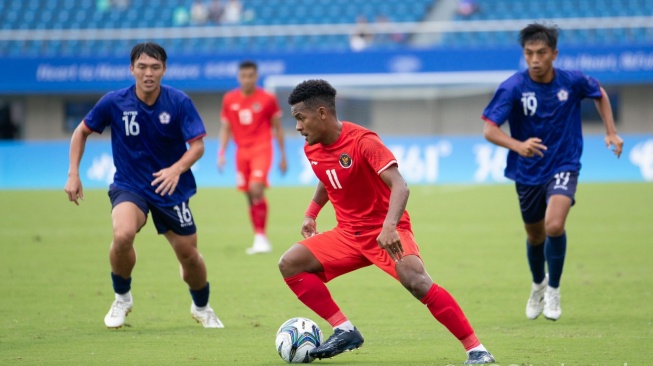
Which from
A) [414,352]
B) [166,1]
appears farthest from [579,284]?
[166,1]

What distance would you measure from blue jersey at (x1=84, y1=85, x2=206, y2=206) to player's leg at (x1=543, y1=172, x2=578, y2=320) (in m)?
2.95

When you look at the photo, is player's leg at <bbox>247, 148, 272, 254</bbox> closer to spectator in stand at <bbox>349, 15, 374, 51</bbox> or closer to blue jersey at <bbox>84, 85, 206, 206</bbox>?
blue jersey at <bbox>84, 85, 206, 206</bbox>

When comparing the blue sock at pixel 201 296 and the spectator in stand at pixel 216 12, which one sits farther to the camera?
the spectator in stand at pixel 216 12

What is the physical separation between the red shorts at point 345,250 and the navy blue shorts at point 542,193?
7.92ft

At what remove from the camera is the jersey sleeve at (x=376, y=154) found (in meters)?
6.22

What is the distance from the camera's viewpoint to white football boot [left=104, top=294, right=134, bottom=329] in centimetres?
807

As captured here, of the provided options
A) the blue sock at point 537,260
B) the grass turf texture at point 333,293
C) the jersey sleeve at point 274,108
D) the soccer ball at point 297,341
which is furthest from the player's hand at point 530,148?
the jersey sleeve at point 274,108

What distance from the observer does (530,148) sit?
8172 millimetres

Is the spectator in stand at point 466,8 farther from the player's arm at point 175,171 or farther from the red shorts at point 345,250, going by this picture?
the red shorts at point 345,250

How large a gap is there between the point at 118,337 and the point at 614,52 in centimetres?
2249

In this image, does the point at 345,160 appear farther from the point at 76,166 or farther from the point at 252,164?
the point at 252,164

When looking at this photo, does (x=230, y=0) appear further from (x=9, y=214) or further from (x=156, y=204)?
(x=156, y=204)

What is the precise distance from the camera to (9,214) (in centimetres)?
1945

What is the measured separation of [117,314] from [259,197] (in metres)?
6.11
